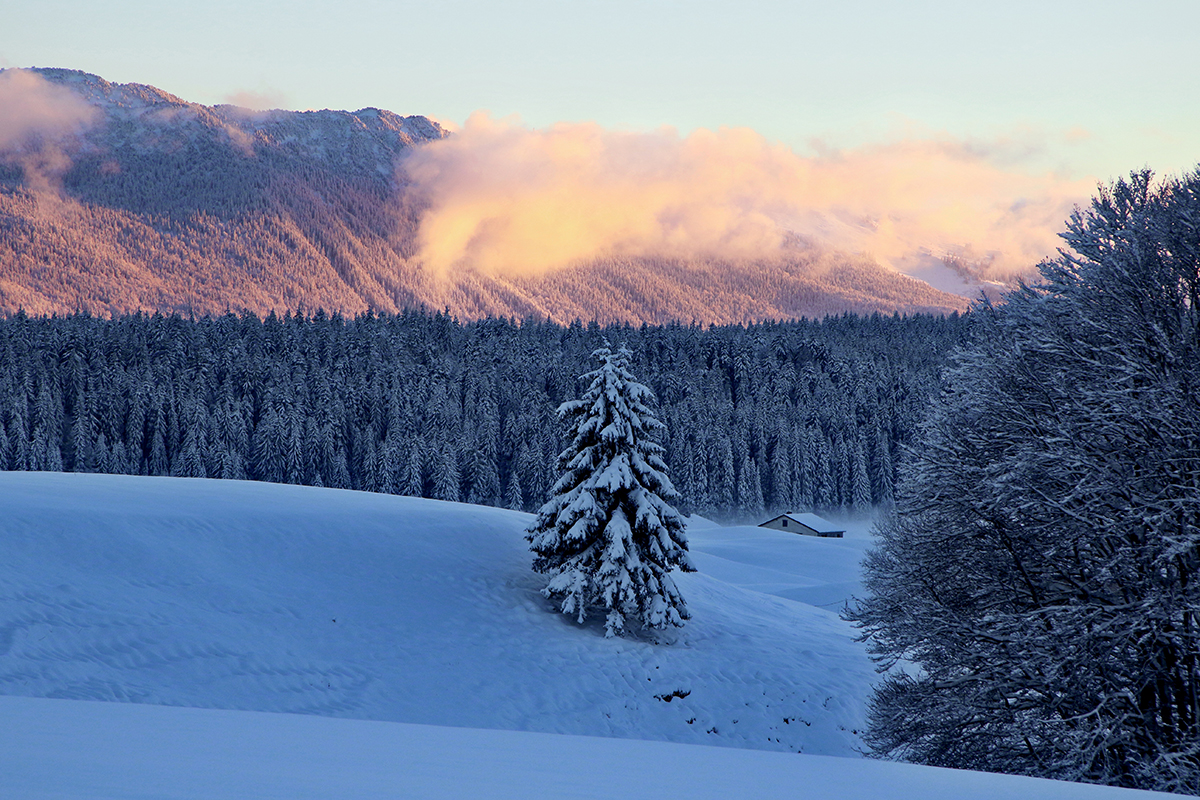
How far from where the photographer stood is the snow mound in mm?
19047

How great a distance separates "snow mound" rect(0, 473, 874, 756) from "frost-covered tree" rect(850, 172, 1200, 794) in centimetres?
694

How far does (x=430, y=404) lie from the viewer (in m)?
94.1

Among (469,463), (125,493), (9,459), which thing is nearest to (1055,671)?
(125,493)

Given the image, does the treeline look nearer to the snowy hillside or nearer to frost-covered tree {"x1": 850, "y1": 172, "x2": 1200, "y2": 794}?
frost-covered tree {"x1": 850, "y1": 172, "x2": 1200, "y2": 794}

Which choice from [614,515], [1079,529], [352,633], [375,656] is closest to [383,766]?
[1079,529]

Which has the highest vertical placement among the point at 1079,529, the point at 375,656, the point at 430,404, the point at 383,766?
the point at 1079,529

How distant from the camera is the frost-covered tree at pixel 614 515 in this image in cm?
2514

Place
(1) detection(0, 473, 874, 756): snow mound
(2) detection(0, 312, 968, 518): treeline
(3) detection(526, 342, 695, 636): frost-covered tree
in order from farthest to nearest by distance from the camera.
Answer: (2) detection(0, 312, 968, 518): treeline < (3) detection(526, 342, 695, 636): frost-covered tree < (1) detection(0, 473, 874, 756): snow mound

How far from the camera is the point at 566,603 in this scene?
84.4ft

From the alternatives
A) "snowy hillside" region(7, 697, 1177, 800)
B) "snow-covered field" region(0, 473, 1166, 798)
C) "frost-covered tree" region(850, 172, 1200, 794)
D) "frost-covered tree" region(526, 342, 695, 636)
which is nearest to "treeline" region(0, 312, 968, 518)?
"snow-covered field" region(0, 473, 1166, 798)

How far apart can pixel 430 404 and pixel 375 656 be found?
7329 cm

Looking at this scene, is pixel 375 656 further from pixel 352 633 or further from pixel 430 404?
pixel 430 404

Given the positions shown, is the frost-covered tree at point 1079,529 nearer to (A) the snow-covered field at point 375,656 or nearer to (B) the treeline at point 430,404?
(A) the snow-covered field at point 375,656

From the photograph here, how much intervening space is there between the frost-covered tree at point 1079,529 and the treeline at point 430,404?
51.5 metres
